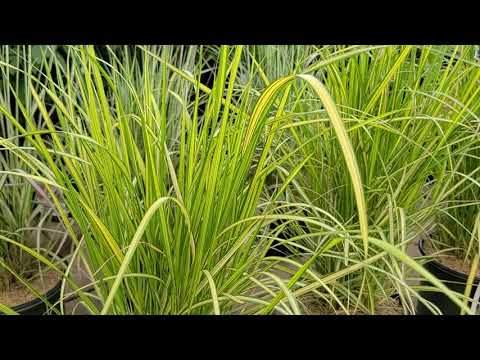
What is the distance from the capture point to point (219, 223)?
2.28ft

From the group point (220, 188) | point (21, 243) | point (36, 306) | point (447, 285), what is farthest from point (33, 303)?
point (447, 285)

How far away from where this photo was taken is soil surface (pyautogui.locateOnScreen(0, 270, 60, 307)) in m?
0.92

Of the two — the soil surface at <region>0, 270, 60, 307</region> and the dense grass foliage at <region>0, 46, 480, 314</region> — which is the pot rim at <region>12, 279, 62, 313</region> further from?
the dense grass foliage at <region>0, 46, 480, 314</region>

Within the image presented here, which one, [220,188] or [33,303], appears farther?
[33,303]

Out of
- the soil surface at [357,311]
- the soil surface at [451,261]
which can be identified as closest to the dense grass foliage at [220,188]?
the soil surface at [357,311]

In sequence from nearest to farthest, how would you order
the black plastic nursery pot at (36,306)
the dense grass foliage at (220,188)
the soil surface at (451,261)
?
the dense grass foliage at (220,188), the black plastic nursery pot at (36,306), the soil surface at (451,261)

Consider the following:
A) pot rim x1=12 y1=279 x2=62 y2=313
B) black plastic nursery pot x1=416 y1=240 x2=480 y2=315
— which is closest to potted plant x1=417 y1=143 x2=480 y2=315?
black plastic nursery pot x1=416 y1=240 x2=480 y2=315

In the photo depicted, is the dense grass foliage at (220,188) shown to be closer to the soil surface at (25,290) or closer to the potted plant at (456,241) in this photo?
the potted plant at (456,241)

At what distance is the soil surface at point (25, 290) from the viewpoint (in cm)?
92

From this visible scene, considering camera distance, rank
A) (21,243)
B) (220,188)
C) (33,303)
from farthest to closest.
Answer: (21,243) → (33,303) → (220,188)

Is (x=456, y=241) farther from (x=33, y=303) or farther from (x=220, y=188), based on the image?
(x=33, y=303)

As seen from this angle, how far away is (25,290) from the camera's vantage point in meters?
0.96

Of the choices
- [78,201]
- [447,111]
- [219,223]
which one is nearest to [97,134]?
[78,201]

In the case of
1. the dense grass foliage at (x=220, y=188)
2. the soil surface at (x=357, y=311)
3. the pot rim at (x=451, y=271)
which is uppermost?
the dense grass foliage at (x=220, y=188)
